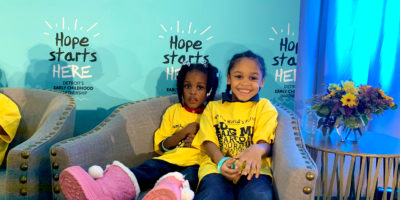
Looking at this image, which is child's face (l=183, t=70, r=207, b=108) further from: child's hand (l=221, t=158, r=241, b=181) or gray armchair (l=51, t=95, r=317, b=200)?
child's hand (l=221, t=158, r=241, b=181)

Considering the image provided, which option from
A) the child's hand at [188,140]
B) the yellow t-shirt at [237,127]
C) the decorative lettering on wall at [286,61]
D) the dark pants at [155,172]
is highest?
the decorative lettering on wall at [286,61]

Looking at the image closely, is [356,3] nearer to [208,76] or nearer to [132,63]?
[208,76]

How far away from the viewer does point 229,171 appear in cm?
162

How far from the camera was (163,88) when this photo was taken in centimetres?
247

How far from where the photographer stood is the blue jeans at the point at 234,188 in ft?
4.94

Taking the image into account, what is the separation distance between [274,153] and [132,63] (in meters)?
1.17

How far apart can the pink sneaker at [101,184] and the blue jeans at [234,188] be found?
1.03 ft

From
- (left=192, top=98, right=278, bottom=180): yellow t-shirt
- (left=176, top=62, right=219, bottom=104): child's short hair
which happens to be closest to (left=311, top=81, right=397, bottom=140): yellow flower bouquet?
(left=192, top=98, right=278, bottom=180): yellow t-shirt

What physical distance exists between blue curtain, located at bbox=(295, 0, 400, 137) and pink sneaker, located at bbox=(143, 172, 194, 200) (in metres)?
1.41

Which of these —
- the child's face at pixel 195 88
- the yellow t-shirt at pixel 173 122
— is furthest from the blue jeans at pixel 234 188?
the child's face at pixel 195 88

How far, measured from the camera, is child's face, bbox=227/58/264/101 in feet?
6.21

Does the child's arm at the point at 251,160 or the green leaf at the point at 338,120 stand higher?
the green leaf at the point at 338,120

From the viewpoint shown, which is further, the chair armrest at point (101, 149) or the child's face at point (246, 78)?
the child's face at point (246, 78)

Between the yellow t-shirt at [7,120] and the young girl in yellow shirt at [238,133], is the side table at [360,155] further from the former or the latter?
the yellow t-shirt at [7,120]
